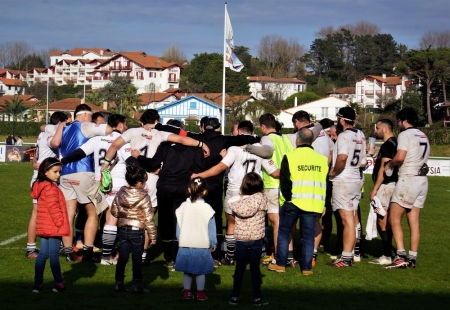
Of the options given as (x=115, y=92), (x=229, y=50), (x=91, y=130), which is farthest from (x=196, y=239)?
(x=115, y=92)

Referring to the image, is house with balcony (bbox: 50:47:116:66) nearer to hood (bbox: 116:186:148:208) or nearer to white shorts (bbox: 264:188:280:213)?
white shorts (bbox: 264:188:280:213)

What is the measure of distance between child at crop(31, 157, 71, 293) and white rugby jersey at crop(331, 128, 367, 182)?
4.15 m

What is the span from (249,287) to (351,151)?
2.71 m

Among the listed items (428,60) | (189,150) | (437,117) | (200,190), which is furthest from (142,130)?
(437,117)

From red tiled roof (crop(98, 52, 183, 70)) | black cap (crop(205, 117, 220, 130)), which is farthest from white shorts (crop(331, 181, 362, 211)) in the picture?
red tiled roof (crop(98, 52, 183, 70))

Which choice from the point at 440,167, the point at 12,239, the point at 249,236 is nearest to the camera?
the point at 249,236

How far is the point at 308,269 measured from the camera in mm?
9547

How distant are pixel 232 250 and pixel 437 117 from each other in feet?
235

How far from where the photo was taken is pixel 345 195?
1016cm

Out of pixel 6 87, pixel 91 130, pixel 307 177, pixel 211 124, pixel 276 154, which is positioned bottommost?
pixel 307 177

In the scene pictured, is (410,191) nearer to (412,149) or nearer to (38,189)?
(412,149)

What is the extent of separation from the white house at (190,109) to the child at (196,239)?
242ft

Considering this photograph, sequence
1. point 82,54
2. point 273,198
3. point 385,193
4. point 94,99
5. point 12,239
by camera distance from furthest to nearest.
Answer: point 82,54
point 94,99
point 12,239
point 385,193
point 273,198

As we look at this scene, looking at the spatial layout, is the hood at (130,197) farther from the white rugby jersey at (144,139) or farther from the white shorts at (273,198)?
the white shorts at (273,198)
